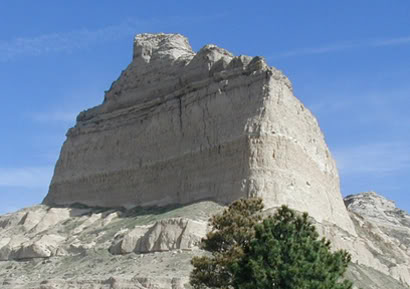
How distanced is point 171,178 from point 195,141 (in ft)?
10.5

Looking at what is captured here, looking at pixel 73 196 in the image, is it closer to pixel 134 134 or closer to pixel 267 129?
pixel 134 134

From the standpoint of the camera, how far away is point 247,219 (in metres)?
32.6

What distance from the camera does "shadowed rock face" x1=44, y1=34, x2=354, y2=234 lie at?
181ft

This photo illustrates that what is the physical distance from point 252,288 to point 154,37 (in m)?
47.6

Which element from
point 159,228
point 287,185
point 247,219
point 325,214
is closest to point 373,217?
point 325,214

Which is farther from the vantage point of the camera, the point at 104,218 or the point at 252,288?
the point at 104,218

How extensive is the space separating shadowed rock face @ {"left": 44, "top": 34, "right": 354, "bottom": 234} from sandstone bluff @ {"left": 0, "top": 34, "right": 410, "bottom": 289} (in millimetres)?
106

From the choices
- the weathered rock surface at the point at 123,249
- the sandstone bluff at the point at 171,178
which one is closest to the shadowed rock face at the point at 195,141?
the sandstone bluff at the point at 171,178

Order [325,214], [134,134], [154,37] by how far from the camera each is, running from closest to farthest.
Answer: [325,214]
[134,134]
[154,37]

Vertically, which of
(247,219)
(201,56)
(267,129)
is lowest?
(247,219)

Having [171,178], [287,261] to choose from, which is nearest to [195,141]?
[171,178]

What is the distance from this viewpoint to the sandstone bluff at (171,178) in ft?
161

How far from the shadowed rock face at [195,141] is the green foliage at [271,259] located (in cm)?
2018

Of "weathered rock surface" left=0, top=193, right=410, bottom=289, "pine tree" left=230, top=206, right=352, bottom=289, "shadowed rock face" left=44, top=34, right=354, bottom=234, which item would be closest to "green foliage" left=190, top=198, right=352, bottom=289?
"pine tree" left=230, top=206, right=352, bottom=289
